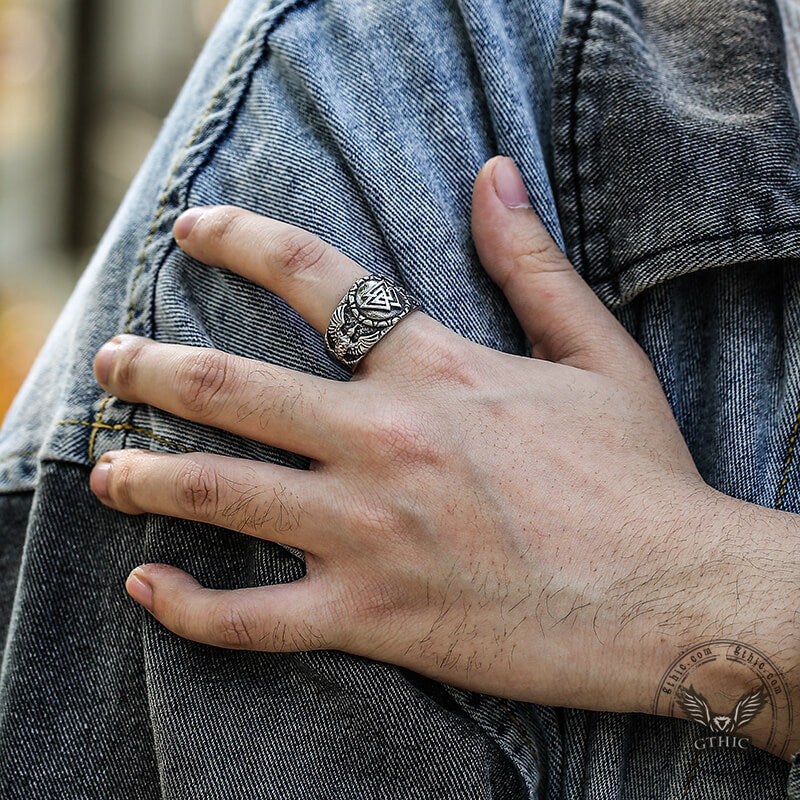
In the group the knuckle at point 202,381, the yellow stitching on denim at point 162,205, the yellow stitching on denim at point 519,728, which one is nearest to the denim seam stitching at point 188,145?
the yellow stitching on denim at point 162,205

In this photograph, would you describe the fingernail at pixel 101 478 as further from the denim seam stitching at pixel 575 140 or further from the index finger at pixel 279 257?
the denim seam stitching at pixel 575 140

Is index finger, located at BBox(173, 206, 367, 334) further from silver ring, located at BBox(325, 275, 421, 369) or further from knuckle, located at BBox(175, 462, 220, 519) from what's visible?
knuckle, located at BBox(175, 462, 220, 519)

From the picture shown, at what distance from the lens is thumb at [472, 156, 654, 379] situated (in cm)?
79

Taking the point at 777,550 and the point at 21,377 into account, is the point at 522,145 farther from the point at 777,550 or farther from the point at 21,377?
the point at 21,377

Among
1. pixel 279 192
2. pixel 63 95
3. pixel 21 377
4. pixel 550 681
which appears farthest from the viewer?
pixel 63 95

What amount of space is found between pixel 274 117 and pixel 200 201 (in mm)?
119

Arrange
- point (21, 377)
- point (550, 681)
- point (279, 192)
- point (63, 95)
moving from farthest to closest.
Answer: point (63, 95)
point (21, 377)
point (279, 192)
point (550, 681)

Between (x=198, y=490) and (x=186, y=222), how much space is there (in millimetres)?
278

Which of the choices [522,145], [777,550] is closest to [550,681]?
[777,550]

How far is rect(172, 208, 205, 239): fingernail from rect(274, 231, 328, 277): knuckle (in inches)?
3.8

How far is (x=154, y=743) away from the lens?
29.5 inches

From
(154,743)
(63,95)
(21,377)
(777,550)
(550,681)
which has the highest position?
(777,550)

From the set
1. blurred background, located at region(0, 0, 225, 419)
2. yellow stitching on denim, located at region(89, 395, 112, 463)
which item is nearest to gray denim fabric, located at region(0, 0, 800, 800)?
yellow stitching on denim, located at region(89, 395, 112, 463)

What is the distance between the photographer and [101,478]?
75cm
